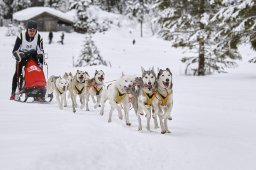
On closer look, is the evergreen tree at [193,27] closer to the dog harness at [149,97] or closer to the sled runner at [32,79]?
the sled runner at [32,79]

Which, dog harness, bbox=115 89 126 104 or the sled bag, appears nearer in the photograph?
dog harness, bbox=115 89 126 104

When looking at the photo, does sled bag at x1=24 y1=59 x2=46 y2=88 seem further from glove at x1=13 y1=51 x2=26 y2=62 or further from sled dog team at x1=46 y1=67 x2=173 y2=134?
sled dog team at x1=46 y1=67 x2=173 y2=134

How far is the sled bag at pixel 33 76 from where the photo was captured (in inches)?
391

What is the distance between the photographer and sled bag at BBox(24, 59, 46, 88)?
391 inches

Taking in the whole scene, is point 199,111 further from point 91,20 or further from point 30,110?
point 91,20

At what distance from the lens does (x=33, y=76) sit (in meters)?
9.97

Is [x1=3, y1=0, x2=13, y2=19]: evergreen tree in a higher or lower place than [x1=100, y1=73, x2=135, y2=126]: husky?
higher

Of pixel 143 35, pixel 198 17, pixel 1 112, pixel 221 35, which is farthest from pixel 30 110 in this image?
pixel 143 35

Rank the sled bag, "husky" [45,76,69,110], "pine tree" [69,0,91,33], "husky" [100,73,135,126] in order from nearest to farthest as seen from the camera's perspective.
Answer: "husky" [100,73,135,126], "husky" [45,76,69,110], the sled bag, "pine tree" [69,0,91,33]

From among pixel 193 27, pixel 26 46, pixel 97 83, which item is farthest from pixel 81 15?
pixel 97 83

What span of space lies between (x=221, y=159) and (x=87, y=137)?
2.08 meters

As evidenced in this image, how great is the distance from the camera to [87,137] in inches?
221

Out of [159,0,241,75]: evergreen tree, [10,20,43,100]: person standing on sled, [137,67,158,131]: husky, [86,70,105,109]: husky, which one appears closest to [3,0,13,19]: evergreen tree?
[159,0,241,75]: evergreen tree

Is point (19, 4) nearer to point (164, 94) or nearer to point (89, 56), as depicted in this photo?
point (89, 56)
